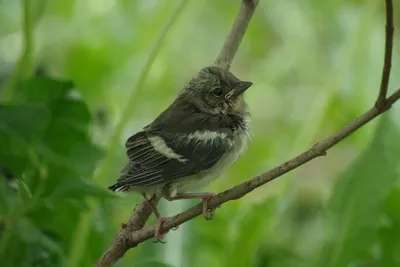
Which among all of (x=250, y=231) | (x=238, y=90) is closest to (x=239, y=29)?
(x=238, y=90)

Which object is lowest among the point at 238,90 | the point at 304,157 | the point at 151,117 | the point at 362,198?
the point at 304,157

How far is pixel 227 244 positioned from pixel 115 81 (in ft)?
1.76

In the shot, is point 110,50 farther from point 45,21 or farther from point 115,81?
point 45,21

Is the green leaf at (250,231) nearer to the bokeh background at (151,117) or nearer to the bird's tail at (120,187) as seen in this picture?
the bokeh background at (151,117)

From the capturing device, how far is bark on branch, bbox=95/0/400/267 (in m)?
0.76

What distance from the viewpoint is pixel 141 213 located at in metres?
1.11

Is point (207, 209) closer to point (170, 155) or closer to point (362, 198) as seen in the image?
point (170, 155)

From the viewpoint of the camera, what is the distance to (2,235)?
113 cm

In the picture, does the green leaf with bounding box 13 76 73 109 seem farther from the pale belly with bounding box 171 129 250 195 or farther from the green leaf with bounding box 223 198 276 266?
the green leaf with bounding box 223 198 276 266

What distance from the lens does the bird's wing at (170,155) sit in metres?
1.10

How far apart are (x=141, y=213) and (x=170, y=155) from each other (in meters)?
0.10

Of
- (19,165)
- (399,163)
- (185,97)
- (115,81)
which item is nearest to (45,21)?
(115,81)

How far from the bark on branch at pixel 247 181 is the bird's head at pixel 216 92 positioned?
36mm

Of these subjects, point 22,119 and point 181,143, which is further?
point 181,143
